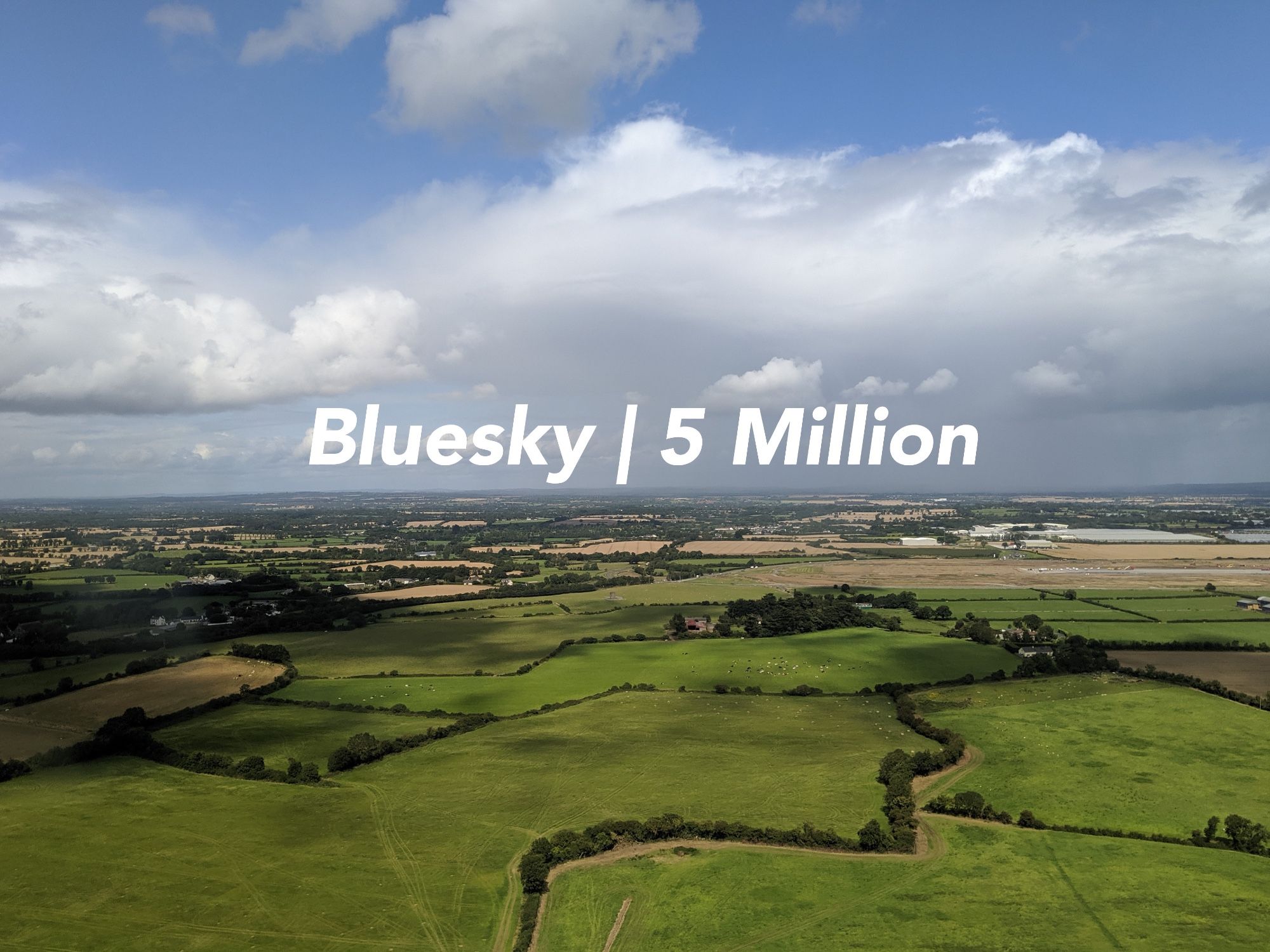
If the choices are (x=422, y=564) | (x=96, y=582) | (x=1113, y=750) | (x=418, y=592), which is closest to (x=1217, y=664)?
(x=1113, y=750)

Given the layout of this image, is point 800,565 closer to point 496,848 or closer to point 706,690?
point 706,690

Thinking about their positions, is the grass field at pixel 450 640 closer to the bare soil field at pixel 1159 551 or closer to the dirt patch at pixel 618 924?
the dirt patch at pixel 618 924

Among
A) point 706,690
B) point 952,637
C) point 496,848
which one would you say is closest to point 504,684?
point 706,690

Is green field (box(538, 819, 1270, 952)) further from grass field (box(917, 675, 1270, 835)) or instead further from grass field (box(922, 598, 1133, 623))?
grass field (box(922, 598, 1133, 623))

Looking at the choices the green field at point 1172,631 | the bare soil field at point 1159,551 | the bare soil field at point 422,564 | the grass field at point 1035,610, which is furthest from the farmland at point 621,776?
the bare soil field at point 1159,551

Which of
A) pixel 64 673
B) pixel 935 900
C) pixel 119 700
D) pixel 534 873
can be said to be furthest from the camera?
pixel 64 673

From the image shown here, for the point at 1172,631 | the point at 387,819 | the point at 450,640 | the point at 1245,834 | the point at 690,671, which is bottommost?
the point at 450,640

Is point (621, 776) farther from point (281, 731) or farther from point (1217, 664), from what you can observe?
point (1217, 664)
